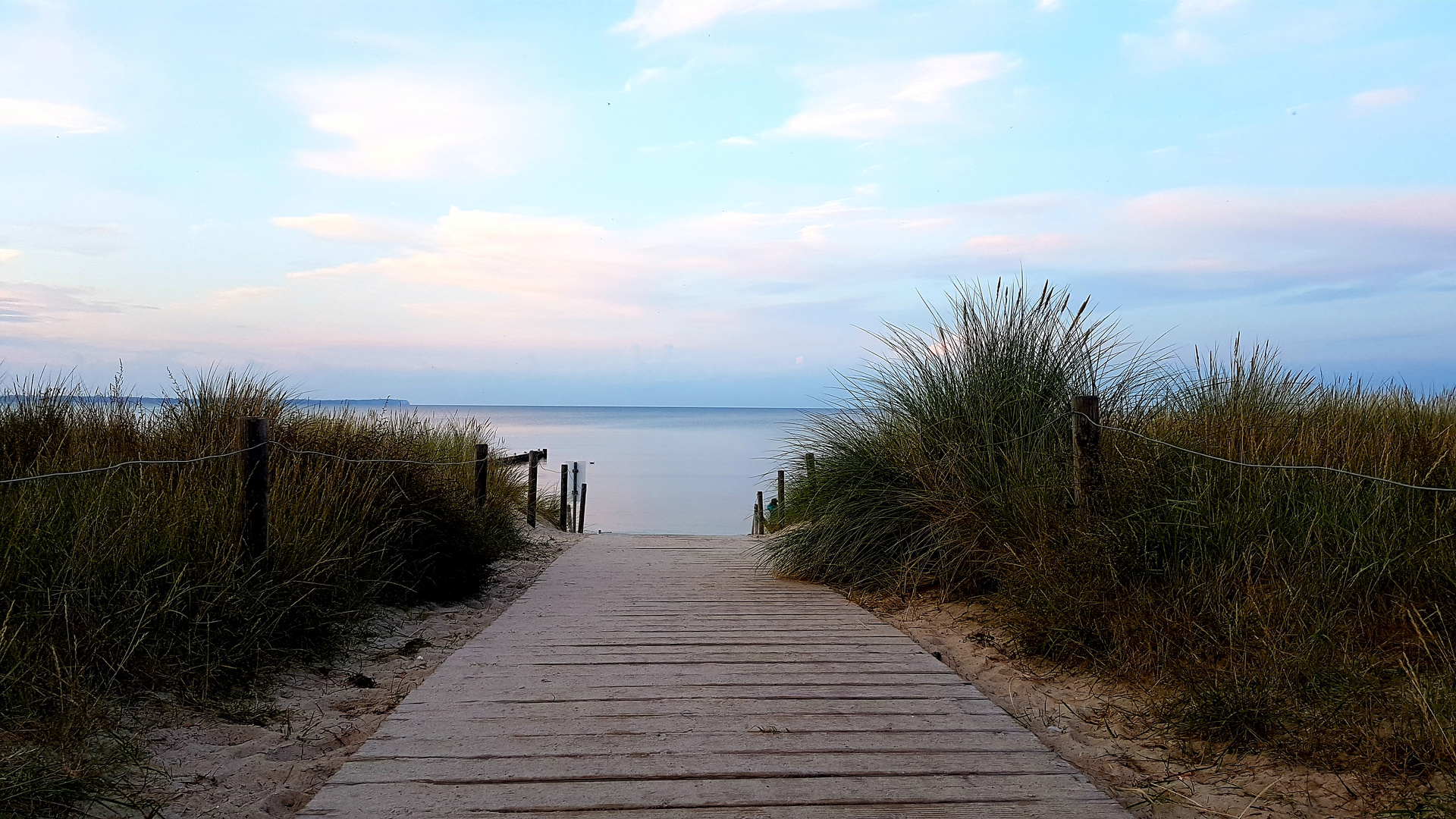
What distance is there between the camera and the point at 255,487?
15.2 feet

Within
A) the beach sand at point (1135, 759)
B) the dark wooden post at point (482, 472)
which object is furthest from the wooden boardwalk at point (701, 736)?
the dark wooden post at point (482, 472)

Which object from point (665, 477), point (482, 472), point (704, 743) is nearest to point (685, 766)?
point (704, 743)

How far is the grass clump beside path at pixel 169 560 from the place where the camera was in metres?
3.05

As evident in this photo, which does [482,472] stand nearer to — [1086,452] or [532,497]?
[532,497]

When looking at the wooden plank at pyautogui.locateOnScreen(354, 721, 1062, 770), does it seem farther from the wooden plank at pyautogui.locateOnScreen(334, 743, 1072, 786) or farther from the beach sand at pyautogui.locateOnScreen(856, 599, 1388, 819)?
the beach sand at pyautogui.locateOnScreen(856, 599, 1388, 819)

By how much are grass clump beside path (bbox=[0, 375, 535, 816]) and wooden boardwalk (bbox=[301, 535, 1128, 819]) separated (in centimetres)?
76

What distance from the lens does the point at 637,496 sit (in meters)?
26.7

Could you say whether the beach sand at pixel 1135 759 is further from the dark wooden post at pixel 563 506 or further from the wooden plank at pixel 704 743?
the dark wooden post at pixel 563 506

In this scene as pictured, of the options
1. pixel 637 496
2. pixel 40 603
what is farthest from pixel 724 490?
pixel 40 603

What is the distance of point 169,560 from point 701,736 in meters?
2.38

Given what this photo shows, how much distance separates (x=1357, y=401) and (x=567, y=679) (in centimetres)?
651

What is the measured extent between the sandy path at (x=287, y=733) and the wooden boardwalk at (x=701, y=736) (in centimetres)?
17

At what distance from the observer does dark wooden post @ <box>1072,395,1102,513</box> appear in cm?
502

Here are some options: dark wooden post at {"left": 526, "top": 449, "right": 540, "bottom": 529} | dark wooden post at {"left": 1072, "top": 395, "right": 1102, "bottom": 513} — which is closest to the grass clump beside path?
dark wooden post at {"left": 1072, "top": 395, "right": 1102, "bottom": 513}
